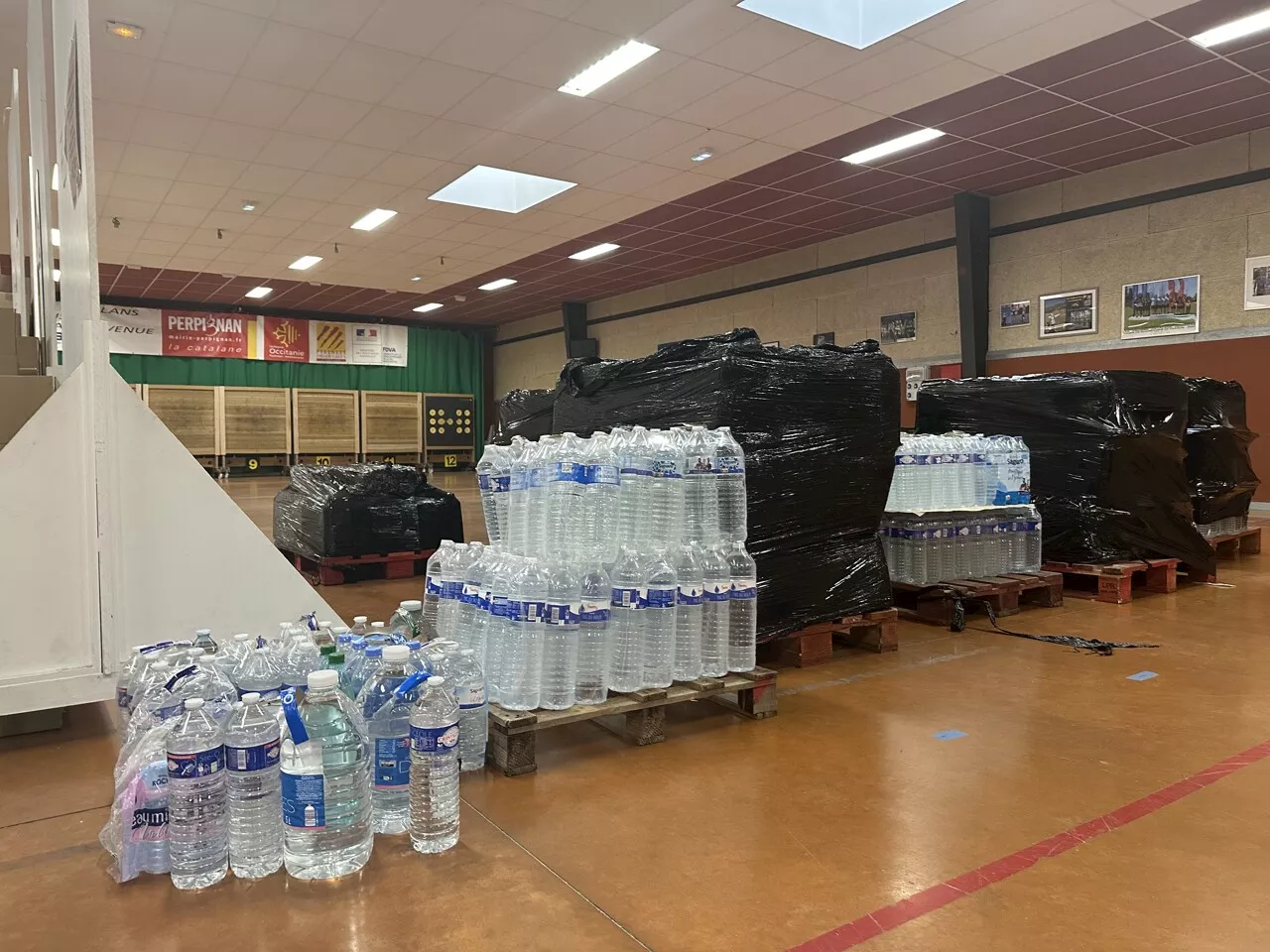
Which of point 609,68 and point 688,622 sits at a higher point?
point 609,68

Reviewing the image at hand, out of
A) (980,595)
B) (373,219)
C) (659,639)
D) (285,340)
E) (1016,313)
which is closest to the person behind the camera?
(659,639)

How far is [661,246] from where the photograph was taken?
1412 cm

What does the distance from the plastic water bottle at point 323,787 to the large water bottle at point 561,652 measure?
29.5 inches

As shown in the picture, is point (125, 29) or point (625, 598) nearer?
point (625, 598)

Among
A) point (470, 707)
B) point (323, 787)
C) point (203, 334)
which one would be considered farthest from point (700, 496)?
point (203, 334)

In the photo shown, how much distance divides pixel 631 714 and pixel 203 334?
2006 cm

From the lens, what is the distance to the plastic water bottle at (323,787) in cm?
205

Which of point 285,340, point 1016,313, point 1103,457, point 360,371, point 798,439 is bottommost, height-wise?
point 1103,457

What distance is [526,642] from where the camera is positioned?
9.24 ft

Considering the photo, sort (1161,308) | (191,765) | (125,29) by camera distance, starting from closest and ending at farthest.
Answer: (191,765) → (125,29) → (1161,308)

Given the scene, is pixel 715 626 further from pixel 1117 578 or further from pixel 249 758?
pixel 1117 578

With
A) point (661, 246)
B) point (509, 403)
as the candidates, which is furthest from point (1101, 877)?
point (661, 246)

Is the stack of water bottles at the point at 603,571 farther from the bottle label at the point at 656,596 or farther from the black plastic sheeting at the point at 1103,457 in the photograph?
the black plastic sheeting at the point at 1103,457

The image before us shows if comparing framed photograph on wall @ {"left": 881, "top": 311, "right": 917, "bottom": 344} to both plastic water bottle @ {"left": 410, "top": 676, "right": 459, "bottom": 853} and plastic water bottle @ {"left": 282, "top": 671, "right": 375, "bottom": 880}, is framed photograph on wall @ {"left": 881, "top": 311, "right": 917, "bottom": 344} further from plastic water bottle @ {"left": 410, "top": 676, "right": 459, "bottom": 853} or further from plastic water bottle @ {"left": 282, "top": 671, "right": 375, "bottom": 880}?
plastic water bottle @ {"left": 282, "top": 671, "right": 375, "bottom": 880}
